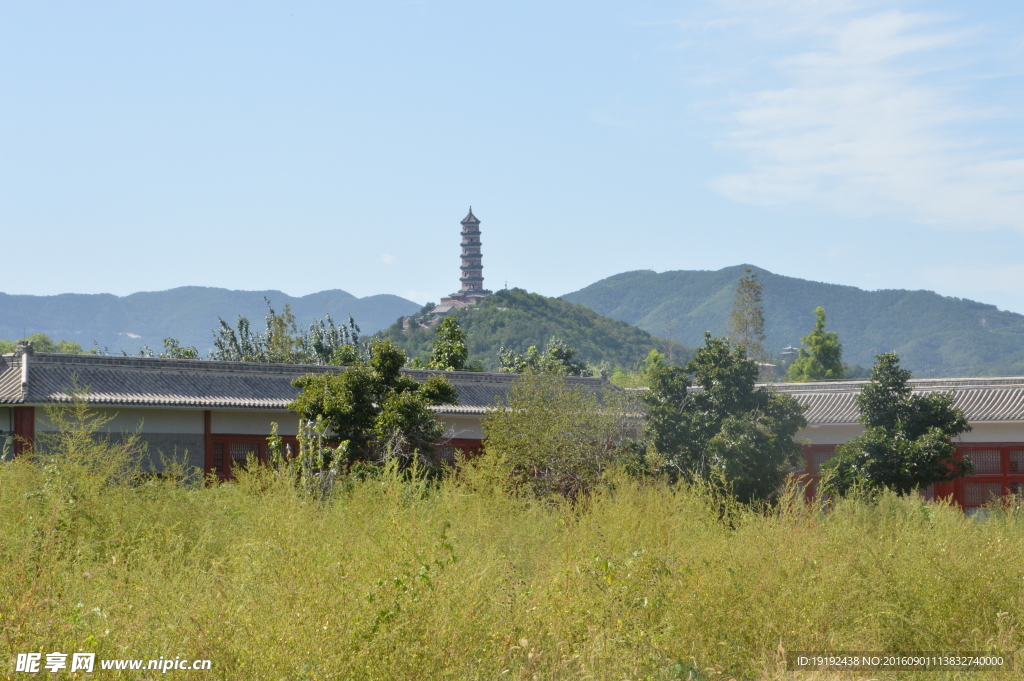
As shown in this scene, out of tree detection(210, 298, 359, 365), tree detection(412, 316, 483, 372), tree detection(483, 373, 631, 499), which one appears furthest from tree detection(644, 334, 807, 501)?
tree detection(210, 298, 359, 365)

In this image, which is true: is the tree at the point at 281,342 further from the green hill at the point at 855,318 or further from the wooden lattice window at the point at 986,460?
the green hill at the point at 855,318

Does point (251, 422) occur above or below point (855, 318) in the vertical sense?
below

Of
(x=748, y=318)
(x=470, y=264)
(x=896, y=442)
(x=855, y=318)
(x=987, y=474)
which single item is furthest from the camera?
(x=855, y=318)

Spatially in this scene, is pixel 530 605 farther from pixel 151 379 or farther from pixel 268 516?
pixel 151 379

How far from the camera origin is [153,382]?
20.1 metres

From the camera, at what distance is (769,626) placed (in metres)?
7.23

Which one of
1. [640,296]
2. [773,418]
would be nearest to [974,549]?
[773,418]

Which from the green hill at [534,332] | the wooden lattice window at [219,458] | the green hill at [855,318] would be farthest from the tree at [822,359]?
the green hill at [855,318]

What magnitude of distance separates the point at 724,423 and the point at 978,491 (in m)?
7.27

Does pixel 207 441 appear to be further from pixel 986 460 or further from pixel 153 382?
pixel 986 460

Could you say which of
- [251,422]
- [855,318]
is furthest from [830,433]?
[855,318]

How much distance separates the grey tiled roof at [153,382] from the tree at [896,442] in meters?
7.76

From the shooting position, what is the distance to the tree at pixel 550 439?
1509 centimetres

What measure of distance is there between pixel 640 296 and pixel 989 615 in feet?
623
